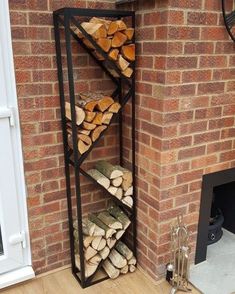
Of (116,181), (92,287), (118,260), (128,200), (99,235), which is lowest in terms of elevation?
(92,287)

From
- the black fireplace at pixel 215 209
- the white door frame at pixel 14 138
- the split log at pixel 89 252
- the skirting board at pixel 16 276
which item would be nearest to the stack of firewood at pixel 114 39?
the white door frame at pixel 14 138

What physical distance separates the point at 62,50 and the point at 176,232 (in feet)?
3.86

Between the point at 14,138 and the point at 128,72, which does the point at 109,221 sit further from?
the point at 128,72

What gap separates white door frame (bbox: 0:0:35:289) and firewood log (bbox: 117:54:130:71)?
54 cm

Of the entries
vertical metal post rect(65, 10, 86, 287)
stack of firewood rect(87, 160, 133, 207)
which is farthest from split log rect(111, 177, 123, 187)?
vertical metal post rect(65, 10, 86, 287)

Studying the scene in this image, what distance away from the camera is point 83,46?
175 centimetres

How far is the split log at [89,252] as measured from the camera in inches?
73.6

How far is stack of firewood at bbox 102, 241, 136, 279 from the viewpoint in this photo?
1955mm

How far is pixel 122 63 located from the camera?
1685 mm

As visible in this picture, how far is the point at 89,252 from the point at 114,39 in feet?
3.90

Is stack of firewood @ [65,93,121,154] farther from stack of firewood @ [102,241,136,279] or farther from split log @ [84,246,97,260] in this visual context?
stack of firewood @ [102,241,136,279]

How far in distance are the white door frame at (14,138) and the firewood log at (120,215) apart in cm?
52

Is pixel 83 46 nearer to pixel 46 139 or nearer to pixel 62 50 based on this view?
pixel 62 50

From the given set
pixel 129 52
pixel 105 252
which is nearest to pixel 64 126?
pixel 129 52
